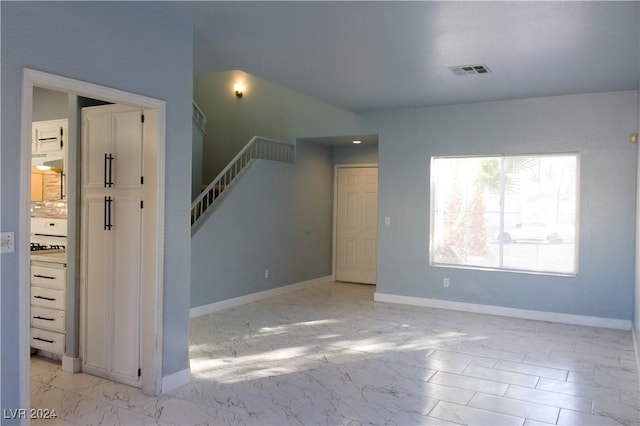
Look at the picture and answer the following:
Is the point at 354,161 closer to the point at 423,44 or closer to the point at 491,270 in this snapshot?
the point at 491,270

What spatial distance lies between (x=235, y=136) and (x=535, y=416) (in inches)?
260

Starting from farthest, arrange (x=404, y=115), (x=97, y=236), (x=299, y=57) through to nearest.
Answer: (x=404, y=115)
(x=299, y=57)
(x=97, y=236)

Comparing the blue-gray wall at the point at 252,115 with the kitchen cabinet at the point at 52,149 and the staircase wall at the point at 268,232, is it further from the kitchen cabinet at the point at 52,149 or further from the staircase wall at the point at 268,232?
the kitchen cabinet at the point at 52,149

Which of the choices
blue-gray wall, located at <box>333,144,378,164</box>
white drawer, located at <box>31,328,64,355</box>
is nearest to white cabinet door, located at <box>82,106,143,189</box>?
white drawer, located at <box>31,328,64,355</box>

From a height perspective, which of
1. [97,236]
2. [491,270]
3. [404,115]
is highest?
[404,115]

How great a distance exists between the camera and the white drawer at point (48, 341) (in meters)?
4.03

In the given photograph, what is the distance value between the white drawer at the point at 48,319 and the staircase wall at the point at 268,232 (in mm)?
1956

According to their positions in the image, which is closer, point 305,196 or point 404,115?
point 404,115

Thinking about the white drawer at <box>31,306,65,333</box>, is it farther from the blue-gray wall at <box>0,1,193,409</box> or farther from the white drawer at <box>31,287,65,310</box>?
the blue-gray wall at <box>0,1,193,409</box>

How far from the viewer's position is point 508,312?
6.16 meters

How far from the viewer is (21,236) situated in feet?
8.32

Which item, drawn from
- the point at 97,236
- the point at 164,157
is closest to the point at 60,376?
the point at 97,236

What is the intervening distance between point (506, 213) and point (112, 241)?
4734mm

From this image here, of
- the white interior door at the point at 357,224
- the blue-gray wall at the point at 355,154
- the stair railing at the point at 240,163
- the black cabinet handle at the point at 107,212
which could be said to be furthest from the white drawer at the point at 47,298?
the blue-gray wall at the point at 355,154
